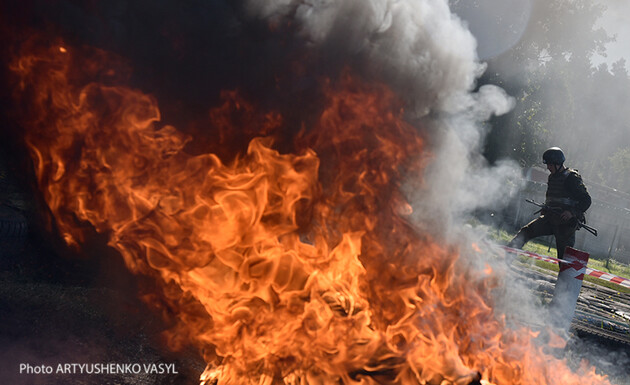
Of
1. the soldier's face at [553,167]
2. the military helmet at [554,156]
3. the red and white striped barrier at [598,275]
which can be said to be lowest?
the red and white striped barrier at [598,275]

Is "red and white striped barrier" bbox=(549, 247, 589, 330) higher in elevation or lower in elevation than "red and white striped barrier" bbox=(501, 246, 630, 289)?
lower

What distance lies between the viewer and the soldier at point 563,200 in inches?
303

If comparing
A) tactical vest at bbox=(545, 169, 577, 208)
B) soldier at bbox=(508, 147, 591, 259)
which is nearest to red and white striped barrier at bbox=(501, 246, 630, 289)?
soldier at bbox=(508, 147, 591, 259)

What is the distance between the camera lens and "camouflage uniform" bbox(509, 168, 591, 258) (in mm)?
7688

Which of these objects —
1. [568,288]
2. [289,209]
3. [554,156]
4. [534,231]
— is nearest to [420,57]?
[289,209]

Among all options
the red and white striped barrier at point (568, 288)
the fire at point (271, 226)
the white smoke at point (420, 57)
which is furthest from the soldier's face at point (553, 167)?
the fire at point (271, 226)

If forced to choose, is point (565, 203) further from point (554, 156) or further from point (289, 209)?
point (289, 209)

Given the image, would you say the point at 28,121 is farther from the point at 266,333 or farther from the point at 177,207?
the point at 266,333

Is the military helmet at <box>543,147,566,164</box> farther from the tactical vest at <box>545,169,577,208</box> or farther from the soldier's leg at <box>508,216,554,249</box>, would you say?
the soldier's leg at <box>508,216,554,249</box>

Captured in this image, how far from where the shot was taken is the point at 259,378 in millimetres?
3316

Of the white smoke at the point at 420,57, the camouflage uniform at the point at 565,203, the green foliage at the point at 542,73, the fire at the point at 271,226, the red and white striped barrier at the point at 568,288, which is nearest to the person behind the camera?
the fire at the point at 271,226

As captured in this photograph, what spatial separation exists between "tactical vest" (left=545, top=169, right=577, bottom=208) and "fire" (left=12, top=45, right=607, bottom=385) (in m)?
3.83

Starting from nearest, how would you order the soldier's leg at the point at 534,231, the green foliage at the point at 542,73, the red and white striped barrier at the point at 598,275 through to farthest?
the red and white striped barrier at the point at 598,275 → the soldier's leg at the point at 534,231 → the green foliage at the point at 542,73

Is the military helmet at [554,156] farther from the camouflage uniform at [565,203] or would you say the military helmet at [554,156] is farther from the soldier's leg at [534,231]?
the soldier's leg at [534,231]
